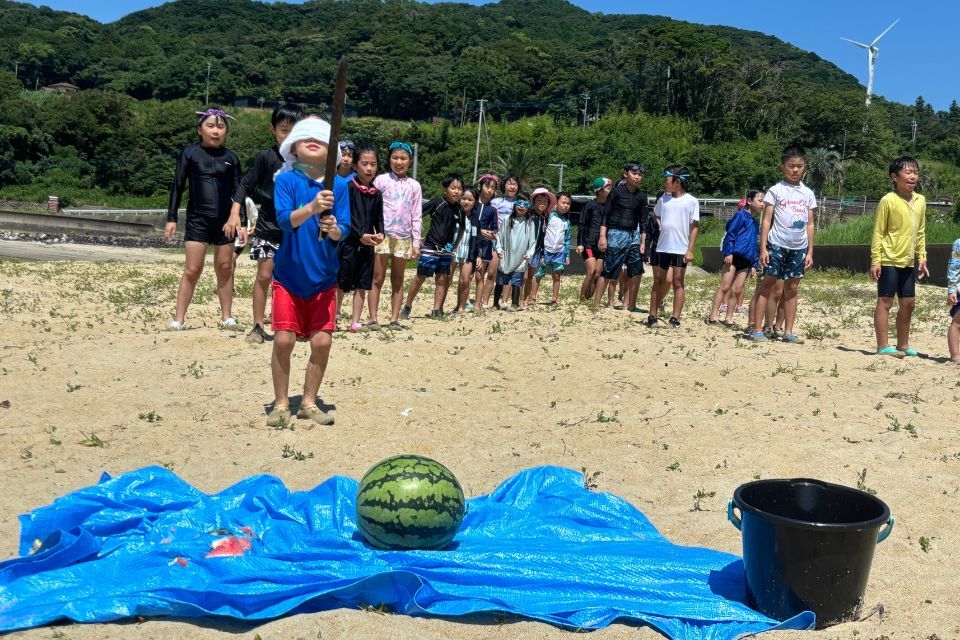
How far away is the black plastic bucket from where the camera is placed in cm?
373

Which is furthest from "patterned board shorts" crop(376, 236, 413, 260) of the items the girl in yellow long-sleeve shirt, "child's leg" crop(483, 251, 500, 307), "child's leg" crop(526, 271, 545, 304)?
the girl in yellow long-sleeve shirt

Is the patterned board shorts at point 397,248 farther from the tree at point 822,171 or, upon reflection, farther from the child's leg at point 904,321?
the tree at point 822,171

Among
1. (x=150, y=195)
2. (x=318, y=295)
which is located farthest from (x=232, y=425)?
(x=150, y=195)

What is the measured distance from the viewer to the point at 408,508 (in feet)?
14.2

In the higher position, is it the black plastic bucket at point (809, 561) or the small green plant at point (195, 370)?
the black plastic bucket at point (809, 561)

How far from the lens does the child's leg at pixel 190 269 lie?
29.4 feet

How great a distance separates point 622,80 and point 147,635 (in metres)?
121

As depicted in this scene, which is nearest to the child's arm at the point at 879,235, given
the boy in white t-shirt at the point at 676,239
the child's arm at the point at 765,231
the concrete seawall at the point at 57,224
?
the child's arm at the point at 765,231

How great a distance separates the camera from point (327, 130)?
5.97m

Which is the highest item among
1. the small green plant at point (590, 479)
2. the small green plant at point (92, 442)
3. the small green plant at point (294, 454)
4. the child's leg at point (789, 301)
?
the child's leg at point (789, 301)

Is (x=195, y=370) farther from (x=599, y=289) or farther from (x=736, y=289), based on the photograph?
(x=736, y=289)

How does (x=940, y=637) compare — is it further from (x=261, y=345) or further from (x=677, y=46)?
(x=677, y=46)

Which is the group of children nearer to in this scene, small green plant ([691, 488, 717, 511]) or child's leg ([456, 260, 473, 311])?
child's leg ([456, 260, 473, 311])

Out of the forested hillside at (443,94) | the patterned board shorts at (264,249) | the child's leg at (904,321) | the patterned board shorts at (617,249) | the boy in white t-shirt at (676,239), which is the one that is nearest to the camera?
the patterned board shorts at (264,249)
